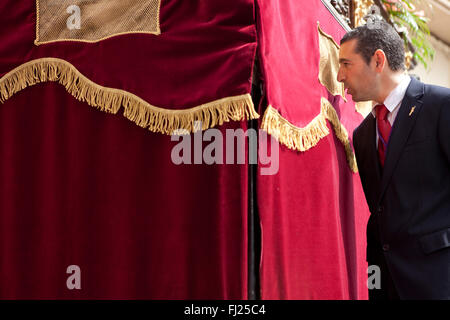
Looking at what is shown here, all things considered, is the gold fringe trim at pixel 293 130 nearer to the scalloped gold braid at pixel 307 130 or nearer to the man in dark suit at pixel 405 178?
the scalloped gold braid at pixel 307 130

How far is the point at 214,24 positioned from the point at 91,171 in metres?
0.66

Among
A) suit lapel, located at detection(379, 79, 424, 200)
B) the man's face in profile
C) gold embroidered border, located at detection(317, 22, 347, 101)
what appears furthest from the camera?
gold embroidered border, located at detection(317, 22, 347, 101)

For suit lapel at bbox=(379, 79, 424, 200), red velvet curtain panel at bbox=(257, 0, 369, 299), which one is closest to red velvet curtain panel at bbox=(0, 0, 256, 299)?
red velvet curtain panel at bbox=(257, 0, 369, 299)

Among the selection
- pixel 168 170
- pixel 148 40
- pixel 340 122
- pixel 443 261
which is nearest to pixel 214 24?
pixel 148 40

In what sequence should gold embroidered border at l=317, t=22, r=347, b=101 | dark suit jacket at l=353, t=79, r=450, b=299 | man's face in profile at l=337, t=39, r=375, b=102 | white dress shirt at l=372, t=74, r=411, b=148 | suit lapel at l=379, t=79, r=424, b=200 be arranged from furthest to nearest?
gold embroidered border at l=317, t=22, r=347, b=101 < man's face in profile at l=337, t=39, r=375, b=102 < white dress shirt at l=372, t=74, r=411, b=148 < suit lapel at l=379, t=79, r=424, b=200 < dark suit jacket at l=353, t=79, r=450, b=299

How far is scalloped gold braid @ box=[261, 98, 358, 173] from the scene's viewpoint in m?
1.94

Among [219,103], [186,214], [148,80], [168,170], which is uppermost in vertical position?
[148,80]

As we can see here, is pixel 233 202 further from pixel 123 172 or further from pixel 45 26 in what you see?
pixel 45 26

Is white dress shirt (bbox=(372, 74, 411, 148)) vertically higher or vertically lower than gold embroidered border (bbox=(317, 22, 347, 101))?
lower

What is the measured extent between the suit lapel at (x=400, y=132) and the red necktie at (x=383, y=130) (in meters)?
0.09

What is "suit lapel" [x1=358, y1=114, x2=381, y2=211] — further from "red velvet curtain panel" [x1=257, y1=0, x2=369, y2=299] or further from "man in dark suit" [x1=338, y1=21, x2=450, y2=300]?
"red velvet curtain panel" [x1=257, y1=0, x2=369, y2=299]

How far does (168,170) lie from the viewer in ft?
6.57

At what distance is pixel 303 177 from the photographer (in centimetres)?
214

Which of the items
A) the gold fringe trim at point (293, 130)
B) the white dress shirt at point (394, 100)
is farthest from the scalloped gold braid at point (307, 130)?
the white dress shirt at point (394, 100)
